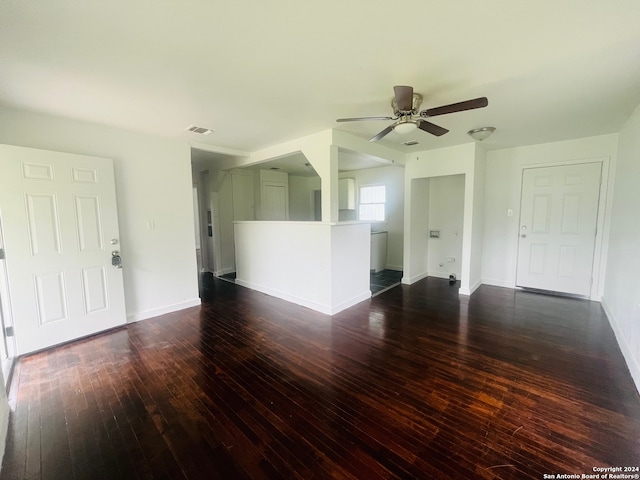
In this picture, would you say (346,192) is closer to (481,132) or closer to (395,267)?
(395,267)

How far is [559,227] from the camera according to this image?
4.30 meters

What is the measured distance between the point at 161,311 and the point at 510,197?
18.8 ft

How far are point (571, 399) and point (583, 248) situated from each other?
10.6 feet

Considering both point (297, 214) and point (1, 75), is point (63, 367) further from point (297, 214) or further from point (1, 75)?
point (297, 214)

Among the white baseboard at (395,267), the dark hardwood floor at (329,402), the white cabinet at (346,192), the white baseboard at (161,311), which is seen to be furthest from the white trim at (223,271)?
the white baseboard at (395,267)

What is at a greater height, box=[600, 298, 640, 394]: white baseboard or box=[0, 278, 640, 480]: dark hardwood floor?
box=[600, 298, 640, 394]: white baseboard

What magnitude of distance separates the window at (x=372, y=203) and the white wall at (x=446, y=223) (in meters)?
1.18

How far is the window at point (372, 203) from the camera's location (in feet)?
21.2

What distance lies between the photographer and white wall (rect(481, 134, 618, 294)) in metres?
3.96

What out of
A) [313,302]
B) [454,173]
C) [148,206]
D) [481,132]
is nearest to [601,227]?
[454,173]

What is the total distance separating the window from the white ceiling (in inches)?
137

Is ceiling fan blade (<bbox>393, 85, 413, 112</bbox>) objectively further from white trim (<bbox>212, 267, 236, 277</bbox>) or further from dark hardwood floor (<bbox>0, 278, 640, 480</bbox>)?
white trim (<bbox>212, 267, 236, 277</bbox>)

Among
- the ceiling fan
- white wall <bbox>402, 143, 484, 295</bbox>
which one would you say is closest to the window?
white wall <bbox>402, 143, 484, 295</bbox>

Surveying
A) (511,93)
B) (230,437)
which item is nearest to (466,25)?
(511,93)
